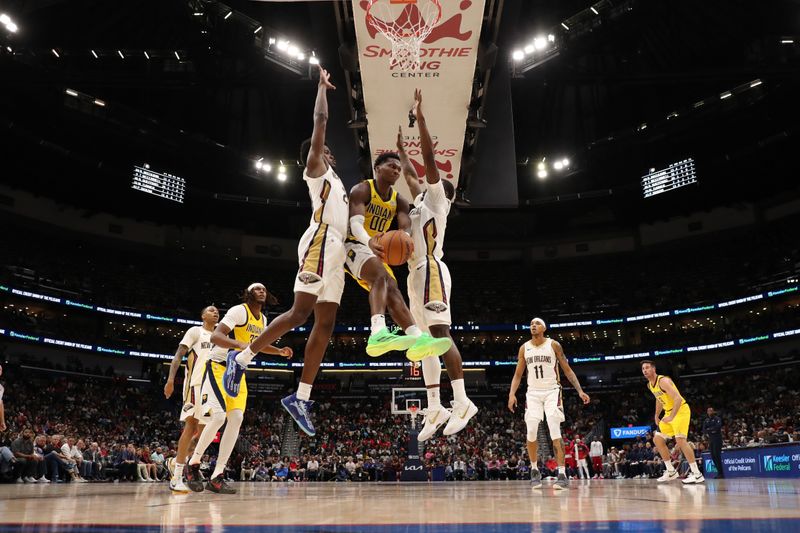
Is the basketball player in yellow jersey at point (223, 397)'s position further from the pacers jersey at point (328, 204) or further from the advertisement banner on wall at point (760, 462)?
the advertisement banner on wall at point (760, 462)

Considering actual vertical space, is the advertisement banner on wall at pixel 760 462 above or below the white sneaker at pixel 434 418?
below

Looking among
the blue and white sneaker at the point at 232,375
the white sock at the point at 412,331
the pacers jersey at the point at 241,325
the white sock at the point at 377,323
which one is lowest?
the blue and white sneaker at the point at 232,375

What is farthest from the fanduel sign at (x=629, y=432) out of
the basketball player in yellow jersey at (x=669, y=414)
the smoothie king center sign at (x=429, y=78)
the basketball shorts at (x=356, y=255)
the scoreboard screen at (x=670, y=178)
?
the basketball shorts at (x=356, y=255)

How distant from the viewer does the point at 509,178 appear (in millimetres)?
12883

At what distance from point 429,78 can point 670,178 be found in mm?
20405

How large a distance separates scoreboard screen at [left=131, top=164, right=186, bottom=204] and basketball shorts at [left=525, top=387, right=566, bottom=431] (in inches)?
919

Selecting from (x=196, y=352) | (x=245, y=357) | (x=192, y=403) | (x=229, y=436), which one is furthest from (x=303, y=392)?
(x=196, y=352)

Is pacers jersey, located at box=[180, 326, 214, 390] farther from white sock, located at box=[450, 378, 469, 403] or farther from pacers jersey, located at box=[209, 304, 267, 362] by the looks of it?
white sock, located at box=[450, 378, 469, 403]

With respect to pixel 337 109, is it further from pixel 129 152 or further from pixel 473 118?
pixel 129 152

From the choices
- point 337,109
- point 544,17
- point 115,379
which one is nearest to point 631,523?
point 337,109

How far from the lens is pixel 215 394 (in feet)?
22.2

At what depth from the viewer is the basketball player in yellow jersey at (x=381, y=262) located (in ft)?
14.6

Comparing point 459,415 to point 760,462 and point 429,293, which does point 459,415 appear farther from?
point 760,462

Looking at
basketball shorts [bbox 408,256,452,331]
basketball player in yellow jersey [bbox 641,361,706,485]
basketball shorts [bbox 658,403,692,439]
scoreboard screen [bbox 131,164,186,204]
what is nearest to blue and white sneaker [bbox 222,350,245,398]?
basketball shorts [bbox 408,256,452,331]
